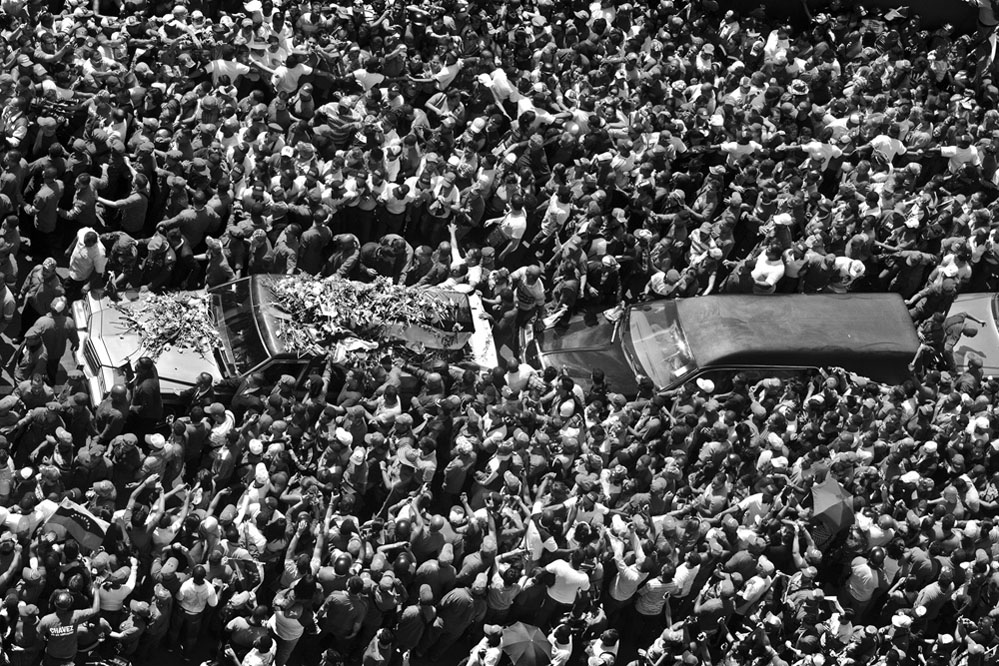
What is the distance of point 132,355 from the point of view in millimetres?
15141

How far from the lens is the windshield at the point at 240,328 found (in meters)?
15.5

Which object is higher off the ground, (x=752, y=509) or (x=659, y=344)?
(x=659, y=344)

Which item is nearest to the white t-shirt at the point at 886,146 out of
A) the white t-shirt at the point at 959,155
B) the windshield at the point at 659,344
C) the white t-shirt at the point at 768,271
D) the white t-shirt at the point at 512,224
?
the white t-shirt at the point at 959,155

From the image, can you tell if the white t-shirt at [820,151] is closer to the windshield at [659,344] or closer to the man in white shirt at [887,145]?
the man in white shirt at [887,145]

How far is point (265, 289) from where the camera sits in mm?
15914

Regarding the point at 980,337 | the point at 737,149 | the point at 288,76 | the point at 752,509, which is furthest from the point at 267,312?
the point at 980,337

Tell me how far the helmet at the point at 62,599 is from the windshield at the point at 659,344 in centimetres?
714

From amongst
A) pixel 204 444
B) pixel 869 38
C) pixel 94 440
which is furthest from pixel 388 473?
pixel 869 38

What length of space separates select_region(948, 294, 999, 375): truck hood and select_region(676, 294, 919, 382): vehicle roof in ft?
3.67

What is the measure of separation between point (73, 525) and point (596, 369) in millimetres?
6324

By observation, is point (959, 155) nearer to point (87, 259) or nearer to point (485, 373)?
point (485, 373)

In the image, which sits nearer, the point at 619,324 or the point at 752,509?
the point at 752,509

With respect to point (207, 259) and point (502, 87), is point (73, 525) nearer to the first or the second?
point (207, 259)

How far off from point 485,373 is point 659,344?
2194 mm
